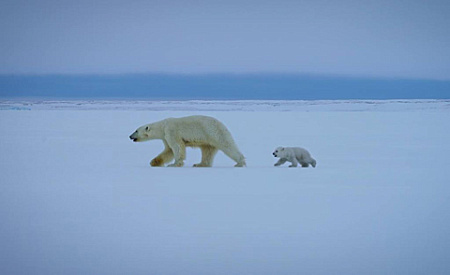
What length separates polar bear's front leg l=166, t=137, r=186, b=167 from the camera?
10023mm

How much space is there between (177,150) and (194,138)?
0.36 meters

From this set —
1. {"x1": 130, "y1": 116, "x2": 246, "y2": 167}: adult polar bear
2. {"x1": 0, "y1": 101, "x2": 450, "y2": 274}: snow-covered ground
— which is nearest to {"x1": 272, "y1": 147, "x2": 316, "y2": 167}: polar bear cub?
{"x1": 0, "y1": 101, "x2": 450, "y2": 274}: snow-covered ground

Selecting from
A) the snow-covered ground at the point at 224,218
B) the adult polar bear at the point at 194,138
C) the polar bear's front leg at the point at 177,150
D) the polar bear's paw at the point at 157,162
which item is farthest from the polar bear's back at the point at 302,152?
the polar bear's paw at the point at 157,162

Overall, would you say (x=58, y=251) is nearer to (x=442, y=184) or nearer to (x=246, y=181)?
(x=246, y=181)

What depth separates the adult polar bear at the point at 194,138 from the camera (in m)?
9.92

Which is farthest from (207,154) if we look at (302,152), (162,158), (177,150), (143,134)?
(302,152)

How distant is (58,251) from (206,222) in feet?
4.76

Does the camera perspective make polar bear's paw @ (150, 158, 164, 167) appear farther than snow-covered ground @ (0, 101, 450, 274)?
Yes

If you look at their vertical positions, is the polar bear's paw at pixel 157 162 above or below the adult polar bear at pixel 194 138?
below

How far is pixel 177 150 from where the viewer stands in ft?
32.9

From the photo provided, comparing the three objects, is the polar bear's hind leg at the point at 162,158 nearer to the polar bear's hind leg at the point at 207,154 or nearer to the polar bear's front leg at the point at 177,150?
the polar bear's front leg at the point at 177,150

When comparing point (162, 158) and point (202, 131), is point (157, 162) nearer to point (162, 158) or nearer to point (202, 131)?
point (162, 158)

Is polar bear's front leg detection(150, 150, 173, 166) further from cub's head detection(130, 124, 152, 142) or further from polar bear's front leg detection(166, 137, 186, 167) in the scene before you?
cub's head detection(130, 124, 152, 142)

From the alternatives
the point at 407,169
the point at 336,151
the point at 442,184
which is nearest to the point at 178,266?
the point at 442,184
